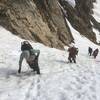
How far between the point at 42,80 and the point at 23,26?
1674cm

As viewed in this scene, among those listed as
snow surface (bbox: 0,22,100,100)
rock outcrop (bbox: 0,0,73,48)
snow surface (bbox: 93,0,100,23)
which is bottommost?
snow surface (bbox: 0,22,100,100)

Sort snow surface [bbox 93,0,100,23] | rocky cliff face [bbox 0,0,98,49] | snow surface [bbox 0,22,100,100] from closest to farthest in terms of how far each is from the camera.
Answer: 1. snow surface [bbox 0,22,100,100]
2. rocky cliff face [bbox 0,0,98,49]
3. snow surface [bbox 93,0,100,23]

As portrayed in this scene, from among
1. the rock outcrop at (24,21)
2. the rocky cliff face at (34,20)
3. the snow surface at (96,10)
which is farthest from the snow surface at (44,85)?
the snow surface at (96,10)

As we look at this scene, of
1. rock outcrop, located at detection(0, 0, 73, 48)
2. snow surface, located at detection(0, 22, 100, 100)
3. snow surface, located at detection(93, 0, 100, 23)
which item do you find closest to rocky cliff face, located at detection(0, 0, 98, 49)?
rock outcrop, located at detection(0, 0, 73, 48)

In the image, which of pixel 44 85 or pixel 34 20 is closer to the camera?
pixel 44 85

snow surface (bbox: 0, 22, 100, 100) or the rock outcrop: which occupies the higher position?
the rock outcrop

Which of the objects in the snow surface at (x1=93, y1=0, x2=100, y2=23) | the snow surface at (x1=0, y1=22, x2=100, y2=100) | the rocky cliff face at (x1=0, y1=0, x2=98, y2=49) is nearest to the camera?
the snow surface at (x1=0, y1=22, x2=100, y2=100)

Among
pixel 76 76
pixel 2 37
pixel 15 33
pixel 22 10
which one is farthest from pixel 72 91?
pixel 22 10

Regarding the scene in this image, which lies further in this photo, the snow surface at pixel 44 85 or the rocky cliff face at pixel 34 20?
the rocky cliff face at pixel 34 20

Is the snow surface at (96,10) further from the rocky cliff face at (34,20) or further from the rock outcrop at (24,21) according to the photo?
the rock outcrop at (24,21)

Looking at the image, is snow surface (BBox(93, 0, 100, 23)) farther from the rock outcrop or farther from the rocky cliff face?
the rock outcrop

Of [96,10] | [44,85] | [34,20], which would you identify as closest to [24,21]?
[34,20]

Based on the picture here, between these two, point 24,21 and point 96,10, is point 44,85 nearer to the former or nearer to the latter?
point 24,21

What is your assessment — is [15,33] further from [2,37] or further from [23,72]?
[23,72]
